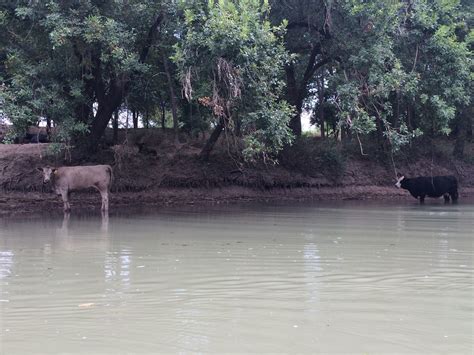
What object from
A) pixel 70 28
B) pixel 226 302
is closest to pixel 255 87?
pixel 70 28

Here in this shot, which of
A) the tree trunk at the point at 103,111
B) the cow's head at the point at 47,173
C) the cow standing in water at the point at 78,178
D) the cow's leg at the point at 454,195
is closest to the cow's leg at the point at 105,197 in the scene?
the cow standing in water at the point at 78,178

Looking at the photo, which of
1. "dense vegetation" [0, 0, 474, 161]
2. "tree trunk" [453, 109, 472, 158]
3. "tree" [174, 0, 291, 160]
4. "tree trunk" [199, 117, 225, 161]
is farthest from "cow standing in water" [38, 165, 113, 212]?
"tree trunk" [453, 109, 472, 158]

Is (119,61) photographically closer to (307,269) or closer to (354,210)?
(354,210)

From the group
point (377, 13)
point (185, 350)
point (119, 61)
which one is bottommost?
point (185, 350)

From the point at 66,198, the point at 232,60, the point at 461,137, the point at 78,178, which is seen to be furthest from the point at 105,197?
the point at 461,137

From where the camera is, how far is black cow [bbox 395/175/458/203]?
2244 cm

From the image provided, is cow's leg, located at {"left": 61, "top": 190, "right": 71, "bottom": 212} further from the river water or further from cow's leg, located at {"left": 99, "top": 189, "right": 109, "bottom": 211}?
the river water

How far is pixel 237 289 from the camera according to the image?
7027 millimetres

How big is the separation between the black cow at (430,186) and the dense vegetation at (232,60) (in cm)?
293

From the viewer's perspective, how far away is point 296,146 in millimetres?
23031

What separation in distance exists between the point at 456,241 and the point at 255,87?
653 cm

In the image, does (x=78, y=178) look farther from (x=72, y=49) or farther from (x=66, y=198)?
(x=72, y=49)

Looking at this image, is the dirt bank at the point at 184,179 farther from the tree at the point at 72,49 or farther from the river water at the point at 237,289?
the river water at the point at 237,289

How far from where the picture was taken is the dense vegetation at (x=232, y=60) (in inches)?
605
